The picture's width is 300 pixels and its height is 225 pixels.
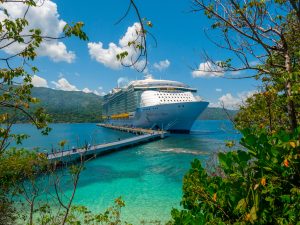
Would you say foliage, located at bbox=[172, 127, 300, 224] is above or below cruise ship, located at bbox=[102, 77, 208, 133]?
below

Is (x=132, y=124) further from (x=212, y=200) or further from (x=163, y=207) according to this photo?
(x=212, y=200)

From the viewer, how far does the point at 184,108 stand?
59.5m

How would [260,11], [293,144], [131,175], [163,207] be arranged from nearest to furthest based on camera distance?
1. [293,144]
2. [260,11]
3. [163,207]
4. [131,175]

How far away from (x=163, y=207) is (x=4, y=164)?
8.57 m

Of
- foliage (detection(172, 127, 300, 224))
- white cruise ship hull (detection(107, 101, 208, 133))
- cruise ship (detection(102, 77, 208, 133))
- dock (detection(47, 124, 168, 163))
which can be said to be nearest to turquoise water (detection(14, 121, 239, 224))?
dock (detection(47, 124, 168, 163))

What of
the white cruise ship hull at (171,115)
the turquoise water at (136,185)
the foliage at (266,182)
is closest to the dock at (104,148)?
the turquoise water at (136,185)

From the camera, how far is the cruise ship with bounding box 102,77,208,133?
60.2 meters

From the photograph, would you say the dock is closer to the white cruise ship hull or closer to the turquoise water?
the turquoise water

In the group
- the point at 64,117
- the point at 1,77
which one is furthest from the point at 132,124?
the point at 64,117

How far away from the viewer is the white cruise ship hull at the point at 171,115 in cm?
5944

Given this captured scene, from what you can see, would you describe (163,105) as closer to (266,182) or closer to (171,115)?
(171,115)

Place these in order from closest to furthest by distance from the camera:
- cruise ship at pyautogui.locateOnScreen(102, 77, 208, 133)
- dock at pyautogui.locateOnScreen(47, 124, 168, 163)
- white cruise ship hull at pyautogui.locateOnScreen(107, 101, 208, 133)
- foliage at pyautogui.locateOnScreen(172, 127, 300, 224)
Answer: foliage at pyautogui.locateOnScreen(172, 127, 300, 224) < dock at pyautogui.locateOnScreen(47, 124, 168, 163) < white cruise ship hull at pyautogui.locateOnScreen(107, 101, 208, 133) < cruise ship at pyautogui.locateOnScreen(102, 77, 208, 133)

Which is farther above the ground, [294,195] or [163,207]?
[294,195]

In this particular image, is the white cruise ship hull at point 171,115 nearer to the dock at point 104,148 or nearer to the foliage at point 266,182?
the dock at point 104,148
